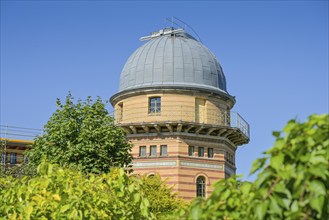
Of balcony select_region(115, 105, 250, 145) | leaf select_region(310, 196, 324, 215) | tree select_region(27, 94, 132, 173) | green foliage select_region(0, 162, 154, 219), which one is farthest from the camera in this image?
balcony select_region(115, 105, 250, 145)

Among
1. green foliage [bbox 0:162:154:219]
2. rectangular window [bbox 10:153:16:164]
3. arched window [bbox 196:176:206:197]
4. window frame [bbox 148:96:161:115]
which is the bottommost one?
green foliage [bbox 0:162:154:219]

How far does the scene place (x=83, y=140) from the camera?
28484 millimetres

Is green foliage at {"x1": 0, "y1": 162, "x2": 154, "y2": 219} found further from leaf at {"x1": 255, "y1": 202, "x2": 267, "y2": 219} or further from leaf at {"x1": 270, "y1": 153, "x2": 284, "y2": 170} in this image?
leaf at {"x1": 270, "y1": 153, "x2": 284, "y2": 170}

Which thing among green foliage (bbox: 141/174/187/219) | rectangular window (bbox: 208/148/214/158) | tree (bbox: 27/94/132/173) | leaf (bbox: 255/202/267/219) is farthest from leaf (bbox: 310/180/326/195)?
rectangular window (bbox: 208/148/214/158)

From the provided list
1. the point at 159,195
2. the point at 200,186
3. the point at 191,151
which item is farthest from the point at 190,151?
the point at 159,195

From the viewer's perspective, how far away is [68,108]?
97.8 ft

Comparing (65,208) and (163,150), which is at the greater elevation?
(163,150)

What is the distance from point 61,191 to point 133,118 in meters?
34.1

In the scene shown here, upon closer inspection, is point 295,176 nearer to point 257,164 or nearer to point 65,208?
point 257,164

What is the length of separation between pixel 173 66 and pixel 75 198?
1450 inches

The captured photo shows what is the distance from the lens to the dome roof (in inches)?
1795

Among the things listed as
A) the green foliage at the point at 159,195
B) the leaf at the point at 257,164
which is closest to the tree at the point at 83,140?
the green foliage at the point at 159,195

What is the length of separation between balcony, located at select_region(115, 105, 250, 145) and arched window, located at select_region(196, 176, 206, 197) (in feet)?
11.6

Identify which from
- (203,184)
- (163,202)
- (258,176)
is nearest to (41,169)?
(258,176)
